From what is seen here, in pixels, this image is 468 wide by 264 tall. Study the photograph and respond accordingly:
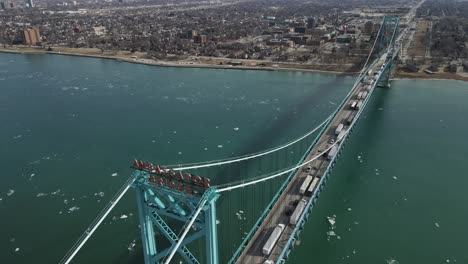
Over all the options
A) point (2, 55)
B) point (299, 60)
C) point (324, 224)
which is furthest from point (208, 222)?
point (2, 55)

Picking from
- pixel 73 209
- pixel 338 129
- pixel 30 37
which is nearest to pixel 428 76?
pixel 338 129

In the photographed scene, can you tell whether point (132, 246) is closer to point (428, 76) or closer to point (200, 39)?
point (428, 76)

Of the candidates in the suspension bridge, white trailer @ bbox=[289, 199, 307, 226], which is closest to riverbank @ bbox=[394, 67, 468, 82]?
the suspension bridge

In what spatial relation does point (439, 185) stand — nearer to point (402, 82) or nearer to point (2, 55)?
point (402, 82)

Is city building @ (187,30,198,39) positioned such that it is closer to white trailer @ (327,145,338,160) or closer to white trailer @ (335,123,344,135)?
white trailer @ (335,123,344,135)

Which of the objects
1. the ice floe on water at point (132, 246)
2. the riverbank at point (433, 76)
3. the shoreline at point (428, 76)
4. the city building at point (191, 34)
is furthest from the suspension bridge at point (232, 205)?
the city building at point (191, 34)

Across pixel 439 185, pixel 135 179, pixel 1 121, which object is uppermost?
pixel 135 179

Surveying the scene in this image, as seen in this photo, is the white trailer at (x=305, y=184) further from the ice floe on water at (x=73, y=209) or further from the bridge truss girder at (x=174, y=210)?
the ice floe on water at (x=73, y=209)
